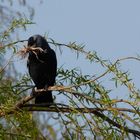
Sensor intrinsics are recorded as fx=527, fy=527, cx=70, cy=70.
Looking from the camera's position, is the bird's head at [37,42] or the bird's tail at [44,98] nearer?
the bird's tail at [44,98]

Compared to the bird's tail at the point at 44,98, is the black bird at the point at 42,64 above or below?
above

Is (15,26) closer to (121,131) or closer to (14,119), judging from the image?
(14,119)

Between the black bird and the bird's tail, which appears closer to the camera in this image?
the bird's tail

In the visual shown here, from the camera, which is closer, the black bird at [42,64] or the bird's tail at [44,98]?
the bird's tail at [44,98]

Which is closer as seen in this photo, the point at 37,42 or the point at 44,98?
the point at 44,98

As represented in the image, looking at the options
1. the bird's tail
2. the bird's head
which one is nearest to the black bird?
the bird's head

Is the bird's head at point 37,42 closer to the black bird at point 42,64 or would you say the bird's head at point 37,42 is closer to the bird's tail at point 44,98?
the black bird at point 42,64

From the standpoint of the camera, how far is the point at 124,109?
5.46ft

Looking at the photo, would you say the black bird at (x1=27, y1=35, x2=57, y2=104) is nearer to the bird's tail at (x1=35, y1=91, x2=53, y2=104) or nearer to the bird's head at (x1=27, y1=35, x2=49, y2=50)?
the bird's head at (x1=27, y1=35, x2=49, y2=50)

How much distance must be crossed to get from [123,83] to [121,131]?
172mm

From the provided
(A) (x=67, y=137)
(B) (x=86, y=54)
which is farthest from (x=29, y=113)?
(B) (x=86, y=54)

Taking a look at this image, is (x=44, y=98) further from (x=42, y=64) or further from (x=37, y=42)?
(x=42, y=64)

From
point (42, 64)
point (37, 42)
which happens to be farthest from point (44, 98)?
point (42, 64)

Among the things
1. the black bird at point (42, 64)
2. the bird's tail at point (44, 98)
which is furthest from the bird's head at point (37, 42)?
the bird's tail at point (44, 98)
